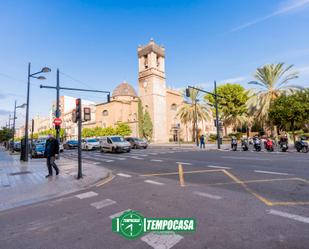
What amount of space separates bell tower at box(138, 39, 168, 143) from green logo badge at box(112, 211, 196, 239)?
45.2m

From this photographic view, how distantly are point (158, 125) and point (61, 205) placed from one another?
4527 cm

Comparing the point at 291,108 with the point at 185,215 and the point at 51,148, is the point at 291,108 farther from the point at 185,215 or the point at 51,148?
the point at 51,148

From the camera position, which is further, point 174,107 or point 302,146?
point 174,107

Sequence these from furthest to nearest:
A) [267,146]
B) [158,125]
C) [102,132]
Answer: [102,132] < [158,125] < [267,146]

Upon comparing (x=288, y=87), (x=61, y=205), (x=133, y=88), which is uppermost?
(x=133, y=88)

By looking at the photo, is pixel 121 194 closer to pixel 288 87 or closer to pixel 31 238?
pixel 31 238

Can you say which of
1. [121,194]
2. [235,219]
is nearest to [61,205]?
[121,194]

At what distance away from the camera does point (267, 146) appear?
18438 millimetres

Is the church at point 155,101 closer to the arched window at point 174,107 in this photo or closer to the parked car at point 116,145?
the arched window at point 174,107

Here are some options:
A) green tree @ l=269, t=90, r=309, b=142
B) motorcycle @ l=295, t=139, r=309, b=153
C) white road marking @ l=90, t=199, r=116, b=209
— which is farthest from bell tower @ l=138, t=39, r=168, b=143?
white road marking @ l=90, t=199, r=116, b=209

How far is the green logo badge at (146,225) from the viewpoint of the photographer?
11.2ft

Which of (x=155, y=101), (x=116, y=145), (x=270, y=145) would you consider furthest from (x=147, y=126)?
(x=270, y=145)

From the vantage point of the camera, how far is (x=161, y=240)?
120 inches

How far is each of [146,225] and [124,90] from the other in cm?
6581
